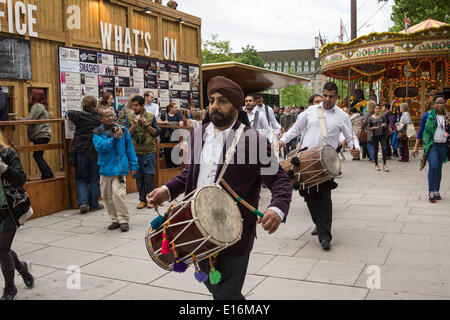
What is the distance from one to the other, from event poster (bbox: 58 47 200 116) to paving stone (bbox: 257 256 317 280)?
6.89 metres

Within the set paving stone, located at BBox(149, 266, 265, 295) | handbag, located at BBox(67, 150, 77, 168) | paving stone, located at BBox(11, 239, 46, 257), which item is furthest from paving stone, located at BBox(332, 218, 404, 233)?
handbag, located at BBox(67, 150, 77, 168)

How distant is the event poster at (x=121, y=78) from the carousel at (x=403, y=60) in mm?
8809

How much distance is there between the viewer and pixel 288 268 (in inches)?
197

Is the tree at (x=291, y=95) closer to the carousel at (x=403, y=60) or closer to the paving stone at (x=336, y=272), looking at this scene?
the carousel at (x=403, y=60)

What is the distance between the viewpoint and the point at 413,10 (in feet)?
70.5

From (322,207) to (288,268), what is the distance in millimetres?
1163

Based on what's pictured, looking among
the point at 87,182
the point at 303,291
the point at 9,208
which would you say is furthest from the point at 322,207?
the point at 87,182

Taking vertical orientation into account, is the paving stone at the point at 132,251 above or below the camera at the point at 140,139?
below

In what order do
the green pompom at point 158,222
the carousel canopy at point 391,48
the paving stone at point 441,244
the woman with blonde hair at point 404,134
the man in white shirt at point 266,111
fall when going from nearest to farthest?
1. the green pompom at point 158,222
2. the paving stone at point 441,244
3. the man in white shirt at point 266,111
4. the woman with blonde hair at point 404,134
5. the carousel canopy at point 391,48

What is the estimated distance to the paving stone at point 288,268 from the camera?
477 centimetres

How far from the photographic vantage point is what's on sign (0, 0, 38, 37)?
9273 mm

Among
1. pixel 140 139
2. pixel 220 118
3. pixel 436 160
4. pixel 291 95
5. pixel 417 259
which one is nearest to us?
pixel 220 118

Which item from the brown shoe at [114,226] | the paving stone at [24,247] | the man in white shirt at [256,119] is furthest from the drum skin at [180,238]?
the man in white shirt at [256,119]

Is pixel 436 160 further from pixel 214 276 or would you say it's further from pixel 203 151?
pixel 214 276
